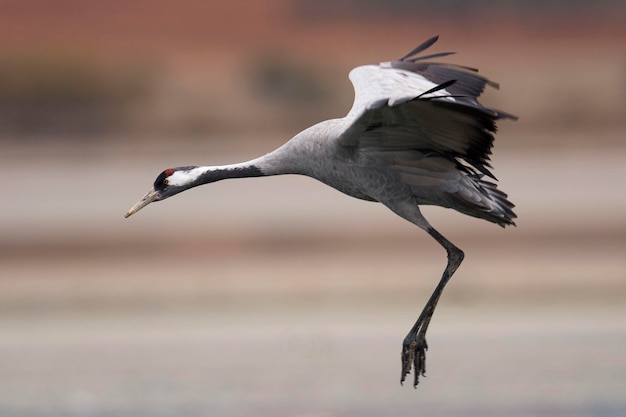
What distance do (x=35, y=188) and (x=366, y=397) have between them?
10666 mm

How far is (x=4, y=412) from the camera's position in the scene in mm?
8766

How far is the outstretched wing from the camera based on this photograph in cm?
699

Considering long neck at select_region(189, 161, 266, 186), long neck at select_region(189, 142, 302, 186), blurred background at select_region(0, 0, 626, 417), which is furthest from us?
blurred background at select_region(0, 0, 626, 417)

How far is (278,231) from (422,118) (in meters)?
8.25

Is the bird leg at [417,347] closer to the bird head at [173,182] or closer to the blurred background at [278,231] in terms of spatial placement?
the blurred background at [278,231]

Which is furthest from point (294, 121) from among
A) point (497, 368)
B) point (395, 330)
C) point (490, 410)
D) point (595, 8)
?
point (490, 410)

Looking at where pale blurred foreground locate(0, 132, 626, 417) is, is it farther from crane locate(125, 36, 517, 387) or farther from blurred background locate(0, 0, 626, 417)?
crane locate(125, 36, 517, 387)

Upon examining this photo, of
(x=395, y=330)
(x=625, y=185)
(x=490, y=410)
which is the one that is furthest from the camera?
(x=625, y=185)

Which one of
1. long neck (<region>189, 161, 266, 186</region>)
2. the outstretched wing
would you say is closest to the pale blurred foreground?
long neck (<region>189, 161, 266, 186</region>)

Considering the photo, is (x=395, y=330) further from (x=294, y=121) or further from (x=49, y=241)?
(x=294, y=121)

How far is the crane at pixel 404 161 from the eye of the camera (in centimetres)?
735

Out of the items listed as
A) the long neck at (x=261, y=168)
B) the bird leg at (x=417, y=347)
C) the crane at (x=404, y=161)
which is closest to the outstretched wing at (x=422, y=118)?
the crane at (x=404, y=161)

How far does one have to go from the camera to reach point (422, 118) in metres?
7.25

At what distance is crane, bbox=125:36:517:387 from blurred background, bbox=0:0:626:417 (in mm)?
Answer: 1234
